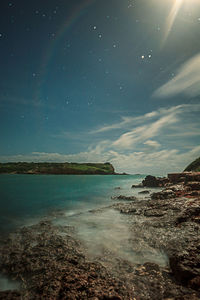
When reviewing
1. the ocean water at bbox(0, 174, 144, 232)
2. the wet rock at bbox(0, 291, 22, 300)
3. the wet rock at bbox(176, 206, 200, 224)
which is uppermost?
the wet rock at bbox(176, 206, 200, 224)

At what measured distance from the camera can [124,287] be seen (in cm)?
510

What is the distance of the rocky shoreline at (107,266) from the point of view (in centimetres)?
483

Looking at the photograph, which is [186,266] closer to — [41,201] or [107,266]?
[107,266]

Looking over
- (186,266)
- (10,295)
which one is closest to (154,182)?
(186,266)

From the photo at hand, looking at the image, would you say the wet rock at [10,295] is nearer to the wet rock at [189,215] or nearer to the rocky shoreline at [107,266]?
the rocky shoreline at [107,266]


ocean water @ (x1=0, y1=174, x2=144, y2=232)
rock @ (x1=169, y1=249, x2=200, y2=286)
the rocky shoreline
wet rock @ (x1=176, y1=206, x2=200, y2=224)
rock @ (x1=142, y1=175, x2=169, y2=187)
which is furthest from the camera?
rock @ (x1=142, y1=175, x2=169, y2=187)

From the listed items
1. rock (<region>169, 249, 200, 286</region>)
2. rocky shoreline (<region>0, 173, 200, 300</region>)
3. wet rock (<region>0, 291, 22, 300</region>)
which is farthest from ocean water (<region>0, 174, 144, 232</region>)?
rock (<region>169, 249, 200, 286</region>)

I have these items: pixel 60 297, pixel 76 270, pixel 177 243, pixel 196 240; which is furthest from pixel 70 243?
pixel 196 240

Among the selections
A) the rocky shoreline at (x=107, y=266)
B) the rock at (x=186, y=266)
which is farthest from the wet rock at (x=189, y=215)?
the rock at (x=186, y=266)

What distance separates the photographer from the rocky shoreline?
4832mm

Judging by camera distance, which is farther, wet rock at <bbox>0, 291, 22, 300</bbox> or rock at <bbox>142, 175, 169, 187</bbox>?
rock at <bbox>142, 175, 169, 187</bbox>

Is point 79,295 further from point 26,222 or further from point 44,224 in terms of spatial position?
point 26,222

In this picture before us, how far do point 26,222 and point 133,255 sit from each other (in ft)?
38.7

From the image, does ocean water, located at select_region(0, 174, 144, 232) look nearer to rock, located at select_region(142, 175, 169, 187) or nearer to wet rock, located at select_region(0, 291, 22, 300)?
wet rock, located at select_region(0, 291, 22, 300)
